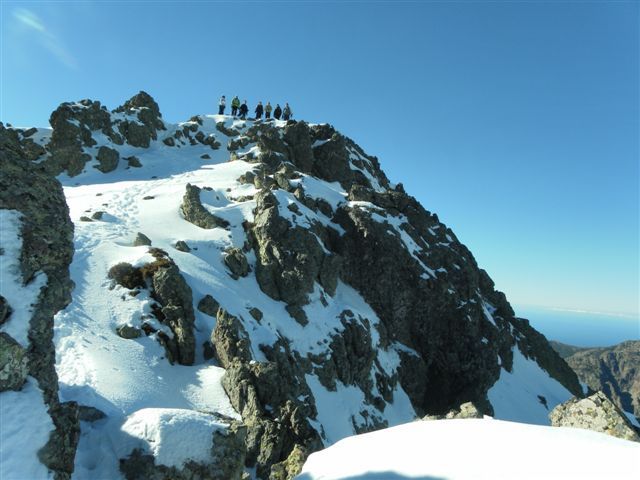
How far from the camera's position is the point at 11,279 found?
29.6ft

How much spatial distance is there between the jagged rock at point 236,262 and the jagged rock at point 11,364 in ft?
72.8

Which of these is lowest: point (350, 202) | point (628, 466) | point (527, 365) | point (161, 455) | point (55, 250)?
point (527, 365)

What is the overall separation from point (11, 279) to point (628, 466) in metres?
14.5

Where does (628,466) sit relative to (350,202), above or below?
below

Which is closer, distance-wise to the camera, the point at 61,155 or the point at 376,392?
the point at 376,392

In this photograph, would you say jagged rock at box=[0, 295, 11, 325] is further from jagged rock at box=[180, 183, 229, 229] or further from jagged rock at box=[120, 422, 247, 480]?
jagged rock at box=[180, 183, 229, 229]

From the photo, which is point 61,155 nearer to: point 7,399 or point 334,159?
point 334,159

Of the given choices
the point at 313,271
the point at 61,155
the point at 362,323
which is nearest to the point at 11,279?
the point at 313,271

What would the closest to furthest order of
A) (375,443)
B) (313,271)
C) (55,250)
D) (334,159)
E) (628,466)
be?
(628,466)
(55,250)
(375,443)
(313,271)
(334,159)

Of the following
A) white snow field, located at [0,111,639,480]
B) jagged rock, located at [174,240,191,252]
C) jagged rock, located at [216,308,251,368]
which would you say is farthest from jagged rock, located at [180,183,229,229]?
jagged rock, located at [216,308,251,368]

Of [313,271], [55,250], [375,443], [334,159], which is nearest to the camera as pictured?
[55,250]

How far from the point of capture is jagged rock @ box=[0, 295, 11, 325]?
27.9 feet

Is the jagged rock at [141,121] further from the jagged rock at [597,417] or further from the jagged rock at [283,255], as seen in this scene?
the jagged rock at [597,417]

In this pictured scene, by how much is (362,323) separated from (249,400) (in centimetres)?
1951
